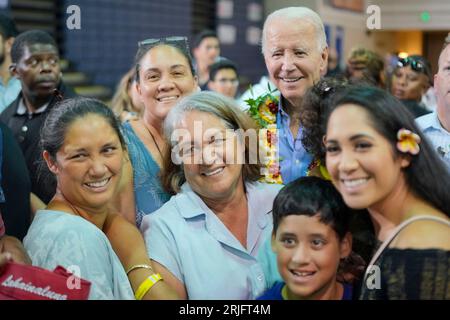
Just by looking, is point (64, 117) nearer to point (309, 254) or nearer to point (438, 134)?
point (309, 254)

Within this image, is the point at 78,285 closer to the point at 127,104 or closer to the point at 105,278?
the point at 105,278

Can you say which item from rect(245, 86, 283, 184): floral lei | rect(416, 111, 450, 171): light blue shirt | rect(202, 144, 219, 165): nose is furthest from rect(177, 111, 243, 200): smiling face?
rect(416, 111, 450, 171): light blue shirt

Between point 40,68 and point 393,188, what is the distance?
1.24 metres

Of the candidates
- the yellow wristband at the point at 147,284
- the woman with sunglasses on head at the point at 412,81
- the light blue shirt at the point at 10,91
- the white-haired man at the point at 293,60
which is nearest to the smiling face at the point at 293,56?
the white-haired man at the point at 293,60

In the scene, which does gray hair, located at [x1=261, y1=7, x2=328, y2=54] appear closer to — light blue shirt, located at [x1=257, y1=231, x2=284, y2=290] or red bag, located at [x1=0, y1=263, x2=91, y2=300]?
light blue shirt, located at [x1=257, y1=231, x2=284, y2=290]

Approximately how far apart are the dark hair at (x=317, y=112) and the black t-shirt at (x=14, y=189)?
784 mm

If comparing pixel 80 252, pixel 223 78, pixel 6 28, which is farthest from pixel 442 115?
pixel 223 78

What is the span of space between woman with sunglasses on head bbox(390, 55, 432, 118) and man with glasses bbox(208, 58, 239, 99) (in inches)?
76.2

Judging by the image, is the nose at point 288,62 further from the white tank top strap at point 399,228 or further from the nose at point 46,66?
the nose at point 46,66

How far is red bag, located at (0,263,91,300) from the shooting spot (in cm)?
130

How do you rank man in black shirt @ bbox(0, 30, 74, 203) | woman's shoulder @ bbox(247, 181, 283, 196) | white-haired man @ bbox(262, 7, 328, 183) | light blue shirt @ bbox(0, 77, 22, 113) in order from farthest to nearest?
1. light blue shirt @ bbox(0, 77, 22, 113)
2. man in black shirt @ bbox(0, 30, 74, 203)
3. white-haired man @ bbox(262, 7, 328, 183)
4. woman's shoulder @ bbox(247, 181, 283, 196)

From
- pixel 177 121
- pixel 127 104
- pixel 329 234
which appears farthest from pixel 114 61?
pixel 329 234

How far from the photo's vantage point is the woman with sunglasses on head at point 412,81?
1.80 metres
